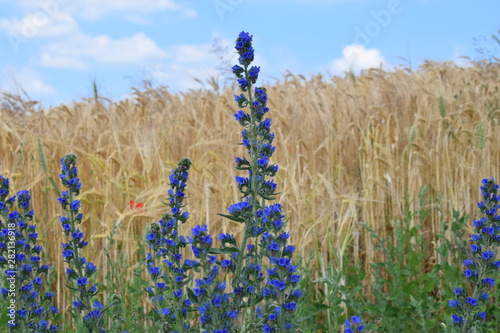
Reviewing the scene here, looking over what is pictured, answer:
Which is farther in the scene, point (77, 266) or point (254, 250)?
point (77, 266)

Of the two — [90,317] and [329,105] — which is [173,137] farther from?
[90,317]

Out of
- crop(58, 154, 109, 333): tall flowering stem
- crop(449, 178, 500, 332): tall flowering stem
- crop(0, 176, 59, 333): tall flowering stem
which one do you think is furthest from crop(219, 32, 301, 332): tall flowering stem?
crop(0, 176, 59, 333): tall flowering stem

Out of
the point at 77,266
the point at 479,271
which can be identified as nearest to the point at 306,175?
the point at 479,271

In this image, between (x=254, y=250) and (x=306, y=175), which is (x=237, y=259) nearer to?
(x=254, y=250)

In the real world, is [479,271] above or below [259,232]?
below

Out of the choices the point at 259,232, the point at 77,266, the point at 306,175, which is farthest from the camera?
the point at 306,175

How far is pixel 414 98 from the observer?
16.8ft

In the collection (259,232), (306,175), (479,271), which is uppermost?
(306,175)

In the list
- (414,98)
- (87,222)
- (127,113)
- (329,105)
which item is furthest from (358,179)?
(127,113)

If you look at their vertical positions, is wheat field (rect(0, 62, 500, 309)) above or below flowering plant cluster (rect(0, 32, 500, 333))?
above

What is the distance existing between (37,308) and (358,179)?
9.19ft

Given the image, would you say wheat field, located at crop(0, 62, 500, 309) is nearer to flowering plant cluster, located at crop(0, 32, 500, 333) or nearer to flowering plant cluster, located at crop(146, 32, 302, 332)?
flowering plant cluster, located at crop(0, 32, 500, 333)

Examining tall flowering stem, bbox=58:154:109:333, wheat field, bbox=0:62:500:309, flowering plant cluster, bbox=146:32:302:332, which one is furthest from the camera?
wheat field, bbox=0:62:500:309

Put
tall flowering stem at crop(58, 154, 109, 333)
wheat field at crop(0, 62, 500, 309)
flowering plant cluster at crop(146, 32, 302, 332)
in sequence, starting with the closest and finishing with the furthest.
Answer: flowering plant cluster at crop(146, 32, 302, 332), tall flowering stem at crop(58, 154, 109, 333), wheat field at crop(0, 62, 500, 309)
